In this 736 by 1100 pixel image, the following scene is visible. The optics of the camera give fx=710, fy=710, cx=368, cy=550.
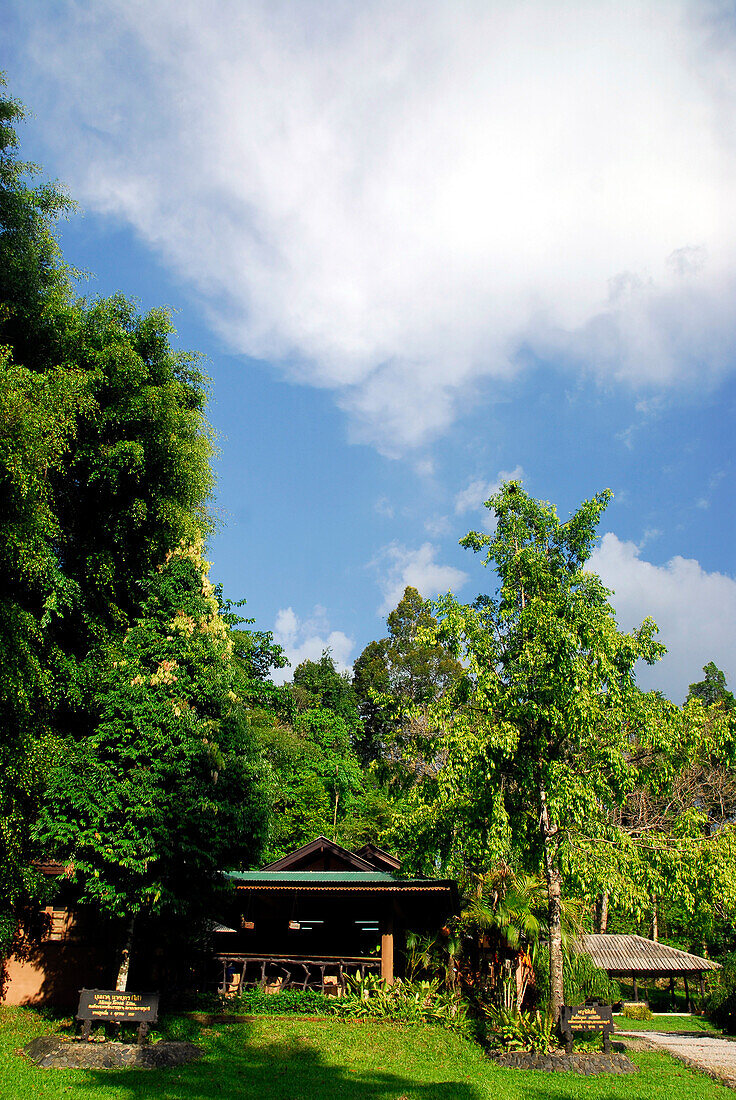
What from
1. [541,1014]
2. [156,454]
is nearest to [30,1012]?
[541,1014]

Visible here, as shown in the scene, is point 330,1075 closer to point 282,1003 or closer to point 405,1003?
point 405,1003

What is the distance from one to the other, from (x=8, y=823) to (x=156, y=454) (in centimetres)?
769

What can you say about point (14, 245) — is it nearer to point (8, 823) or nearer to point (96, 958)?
point (8, 823)

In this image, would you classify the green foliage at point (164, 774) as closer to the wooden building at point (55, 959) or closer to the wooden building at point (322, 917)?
the wooden building at point (55, 959)

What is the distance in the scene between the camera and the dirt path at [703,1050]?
13.3m

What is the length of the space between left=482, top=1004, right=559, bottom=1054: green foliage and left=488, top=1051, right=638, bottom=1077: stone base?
0.84 feet

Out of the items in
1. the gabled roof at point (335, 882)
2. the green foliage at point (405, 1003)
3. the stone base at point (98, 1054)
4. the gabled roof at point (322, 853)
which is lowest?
the stone base at point (98, 1054)

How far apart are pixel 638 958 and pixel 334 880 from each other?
13.8 metres

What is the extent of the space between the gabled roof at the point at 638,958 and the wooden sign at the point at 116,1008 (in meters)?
17.0

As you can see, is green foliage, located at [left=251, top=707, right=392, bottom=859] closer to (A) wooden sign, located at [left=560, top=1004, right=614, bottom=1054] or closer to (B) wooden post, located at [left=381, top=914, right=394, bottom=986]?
(B) wooden post, located at [left=381, top=914, right=394, bottom=986]

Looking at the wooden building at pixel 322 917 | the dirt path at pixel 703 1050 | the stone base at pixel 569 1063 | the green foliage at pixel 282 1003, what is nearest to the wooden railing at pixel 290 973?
the wooden building at pixel 322 917

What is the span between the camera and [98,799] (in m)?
12.9

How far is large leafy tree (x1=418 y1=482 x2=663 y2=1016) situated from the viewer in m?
13.5

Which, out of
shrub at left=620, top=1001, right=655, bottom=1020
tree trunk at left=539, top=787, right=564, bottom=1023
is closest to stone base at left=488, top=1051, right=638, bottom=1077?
tree trunk at left=539, top=787, right=564, bottom=1023
